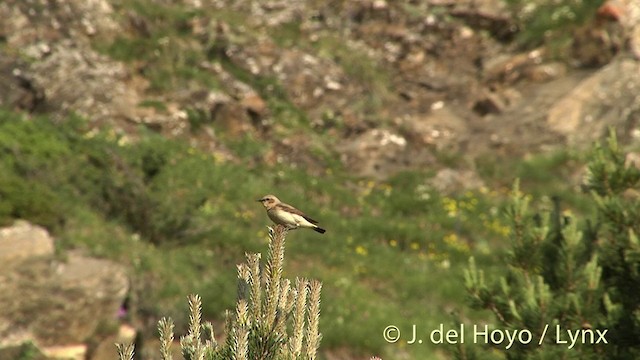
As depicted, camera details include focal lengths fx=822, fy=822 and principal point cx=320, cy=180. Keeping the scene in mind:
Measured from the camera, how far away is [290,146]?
Result: 19172mm

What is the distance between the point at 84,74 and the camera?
1831cm

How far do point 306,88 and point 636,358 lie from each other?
615 inches

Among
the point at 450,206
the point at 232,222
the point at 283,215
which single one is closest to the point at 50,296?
the point at 232,222

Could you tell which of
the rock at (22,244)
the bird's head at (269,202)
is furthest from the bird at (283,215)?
the rock at (22,244)

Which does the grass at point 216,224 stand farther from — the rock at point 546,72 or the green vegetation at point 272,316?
the green vegetation at point 272,316

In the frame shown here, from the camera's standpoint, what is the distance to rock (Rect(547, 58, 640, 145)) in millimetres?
18828

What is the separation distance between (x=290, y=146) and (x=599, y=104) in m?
7.30

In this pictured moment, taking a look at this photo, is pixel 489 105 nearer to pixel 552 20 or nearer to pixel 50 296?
pixel 552 20

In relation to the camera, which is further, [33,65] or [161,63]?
[161,63]

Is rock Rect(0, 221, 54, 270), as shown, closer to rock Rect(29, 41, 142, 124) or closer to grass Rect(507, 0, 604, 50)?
rock Rect(29, 41, 142, 124)

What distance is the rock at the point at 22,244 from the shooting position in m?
10.9

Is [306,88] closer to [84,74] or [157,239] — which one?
[84,74]

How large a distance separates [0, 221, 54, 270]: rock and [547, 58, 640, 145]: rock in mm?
12324

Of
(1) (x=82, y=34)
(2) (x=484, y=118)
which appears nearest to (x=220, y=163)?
(1) (x=82, y=34)
